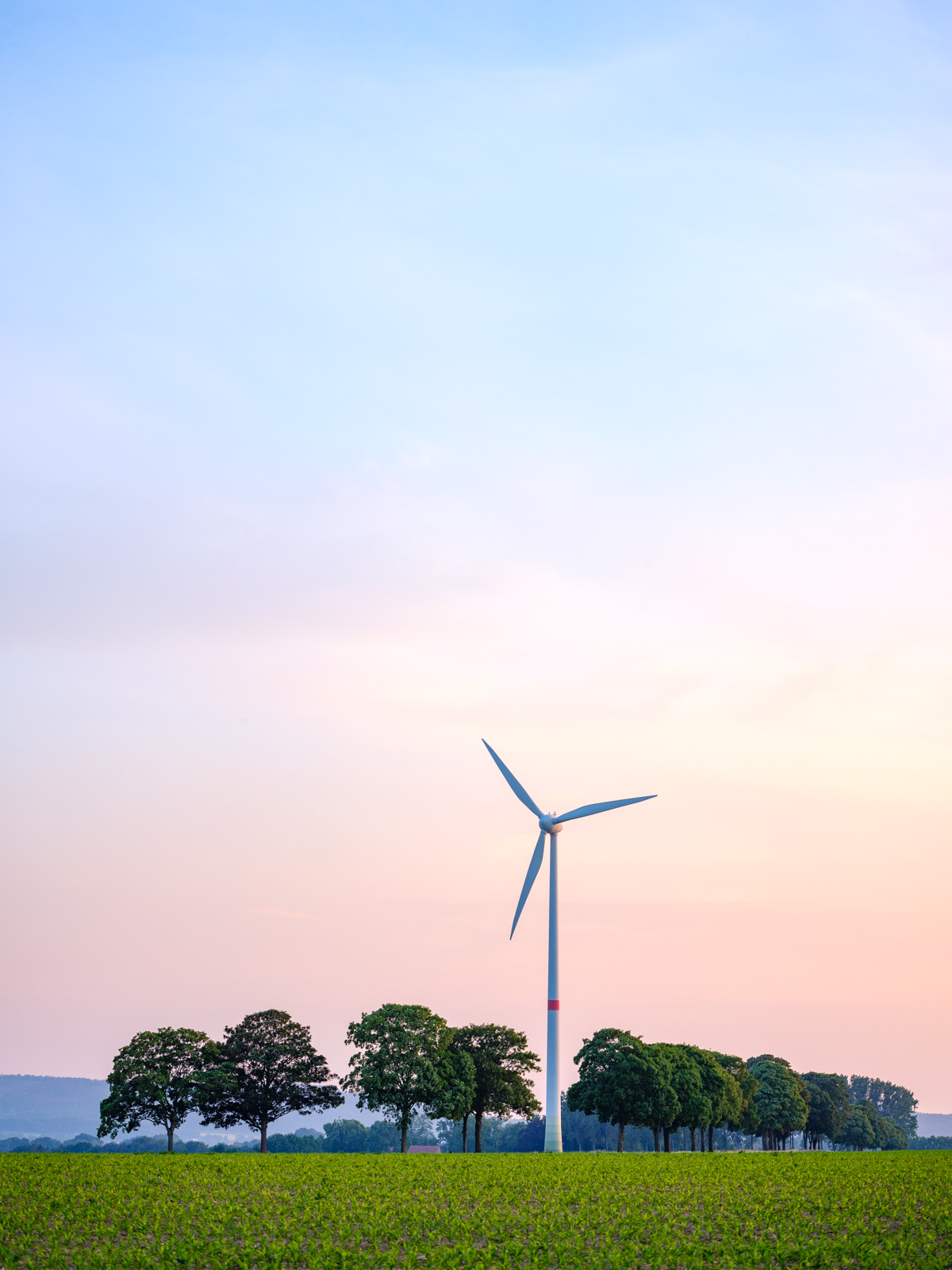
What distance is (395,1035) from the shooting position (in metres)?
114

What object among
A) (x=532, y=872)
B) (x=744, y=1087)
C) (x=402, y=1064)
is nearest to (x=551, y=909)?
(x=532, y=872)

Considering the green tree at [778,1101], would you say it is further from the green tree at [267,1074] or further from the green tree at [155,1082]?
the green tree at [155,1082]

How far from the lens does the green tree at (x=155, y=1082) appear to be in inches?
4464

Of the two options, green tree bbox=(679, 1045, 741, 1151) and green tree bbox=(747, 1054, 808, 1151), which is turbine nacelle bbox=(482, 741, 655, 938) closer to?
green tree bbox=(679, 1045, 741, 1151)

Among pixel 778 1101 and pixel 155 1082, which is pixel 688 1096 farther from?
pixel 155 1082

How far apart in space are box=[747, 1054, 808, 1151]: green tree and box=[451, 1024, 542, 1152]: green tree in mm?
62736

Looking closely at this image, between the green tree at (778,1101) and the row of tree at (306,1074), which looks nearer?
the row of tree at (306,1074)

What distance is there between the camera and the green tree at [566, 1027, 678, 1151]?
393 feet

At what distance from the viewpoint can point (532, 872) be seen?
349ft

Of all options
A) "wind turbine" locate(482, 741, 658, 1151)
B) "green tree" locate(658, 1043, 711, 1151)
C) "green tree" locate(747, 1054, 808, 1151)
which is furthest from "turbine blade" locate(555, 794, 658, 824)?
"green tree" locate(747, 1054, 808, 1151)

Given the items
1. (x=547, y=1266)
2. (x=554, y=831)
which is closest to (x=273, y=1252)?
(x=547, y=1266)

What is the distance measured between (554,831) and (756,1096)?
9192 centimetres

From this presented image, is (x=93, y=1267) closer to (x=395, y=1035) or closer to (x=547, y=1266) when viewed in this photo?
(x=547, y=1266)

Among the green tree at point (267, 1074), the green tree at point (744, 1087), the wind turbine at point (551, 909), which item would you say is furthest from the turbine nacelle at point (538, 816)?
the green tree at point (744, 1087)
